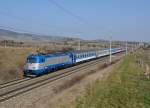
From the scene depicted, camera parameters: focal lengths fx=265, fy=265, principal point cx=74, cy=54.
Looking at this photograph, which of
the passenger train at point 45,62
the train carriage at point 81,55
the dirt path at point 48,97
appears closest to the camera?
the dirt path at point 48,97

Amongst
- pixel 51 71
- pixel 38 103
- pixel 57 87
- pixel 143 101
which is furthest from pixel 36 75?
pixel 143 101

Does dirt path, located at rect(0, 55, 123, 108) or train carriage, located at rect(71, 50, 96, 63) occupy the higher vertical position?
train carriage, located at rect(71, 50, 96, 63)

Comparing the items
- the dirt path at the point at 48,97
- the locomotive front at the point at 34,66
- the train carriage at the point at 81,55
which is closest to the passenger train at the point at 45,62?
the locomotive front at the point at 34,66

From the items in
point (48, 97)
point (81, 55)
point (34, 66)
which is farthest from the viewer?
point (81, 55)

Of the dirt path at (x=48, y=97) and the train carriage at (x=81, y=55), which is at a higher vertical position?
the train carriage at (x=81, y=55)

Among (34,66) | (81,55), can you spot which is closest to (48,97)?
(34,66)

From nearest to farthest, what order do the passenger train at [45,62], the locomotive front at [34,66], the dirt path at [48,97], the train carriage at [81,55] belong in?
the dirt path at [48,97]
the locomotive front at [34,66]
the passenger train at [45,62]
the train carriage at [81,55]

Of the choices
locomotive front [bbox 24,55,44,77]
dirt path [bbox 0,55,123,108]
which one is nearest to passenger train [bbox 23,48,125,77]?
locomotive front [bbox 24,55,44,77]

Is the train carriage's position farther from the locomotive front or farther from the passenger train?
the locomotive front

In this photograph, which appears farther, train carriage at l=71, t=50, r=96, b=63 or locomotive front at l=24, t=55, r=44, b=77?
train carriage at l=71, t=50, r=96, b=63

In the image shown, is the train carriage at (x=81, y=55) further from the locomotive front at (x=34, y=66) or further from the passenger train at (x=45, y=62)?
the locomotive front at (x=34, y=66)

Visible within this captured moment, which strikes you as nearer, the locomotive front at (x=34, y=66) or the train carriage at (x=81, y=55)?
the locomotive front at (x=34, y=66)

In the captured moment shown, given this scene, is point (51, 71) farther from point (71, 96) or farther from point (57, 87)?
point (71, 96)

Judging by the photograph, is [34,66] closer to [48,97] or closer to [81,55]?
[48,97]
